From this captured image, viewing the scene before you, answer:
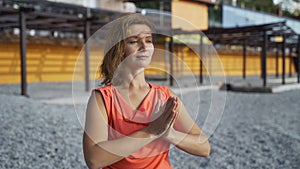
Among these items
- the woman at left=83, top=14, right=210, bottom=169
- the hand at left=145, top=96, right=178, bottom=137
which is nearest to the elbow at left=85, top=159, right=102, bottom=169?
the woman at left=83, top=14, right=210, bottom=169

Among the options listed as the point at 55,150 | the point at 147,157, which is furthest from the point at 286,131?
the point at 147,157

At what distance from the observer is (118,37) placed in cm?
122

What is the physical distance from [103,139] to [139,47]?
30 centimetres

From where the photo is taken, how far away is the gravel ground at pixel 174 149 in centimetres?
530

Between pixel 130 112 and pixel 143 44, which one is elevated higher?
pixel 143 44

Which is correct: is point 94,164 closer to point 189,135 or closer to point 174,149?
point 189,135

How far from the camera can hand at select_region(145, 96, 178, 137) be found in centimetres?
112

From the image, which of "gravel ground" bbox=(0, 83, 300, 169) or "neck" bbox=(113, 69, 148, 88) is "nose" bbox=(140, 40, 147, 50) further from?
"gravel ground" bbox=(0, 83, 300, 169)

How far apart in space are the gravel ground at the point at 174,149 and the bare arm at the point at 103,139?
217 cm

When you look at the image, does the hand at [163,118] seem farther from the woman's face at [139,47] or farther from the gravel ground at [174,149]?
the gravel ground at [174,149]

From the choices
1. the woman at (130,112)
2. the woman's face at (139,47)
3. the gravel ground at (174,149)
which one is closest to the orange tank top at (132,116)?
the woman at (130,112)

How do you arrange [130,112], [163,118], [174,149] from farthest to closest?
[174,149] < [130,112] < [163,118]

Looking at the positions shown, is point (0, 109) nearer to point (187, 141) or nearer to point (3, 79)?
point (187, 141)

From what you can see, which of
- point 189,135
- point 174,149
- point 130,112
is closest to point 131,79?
point 130,112
